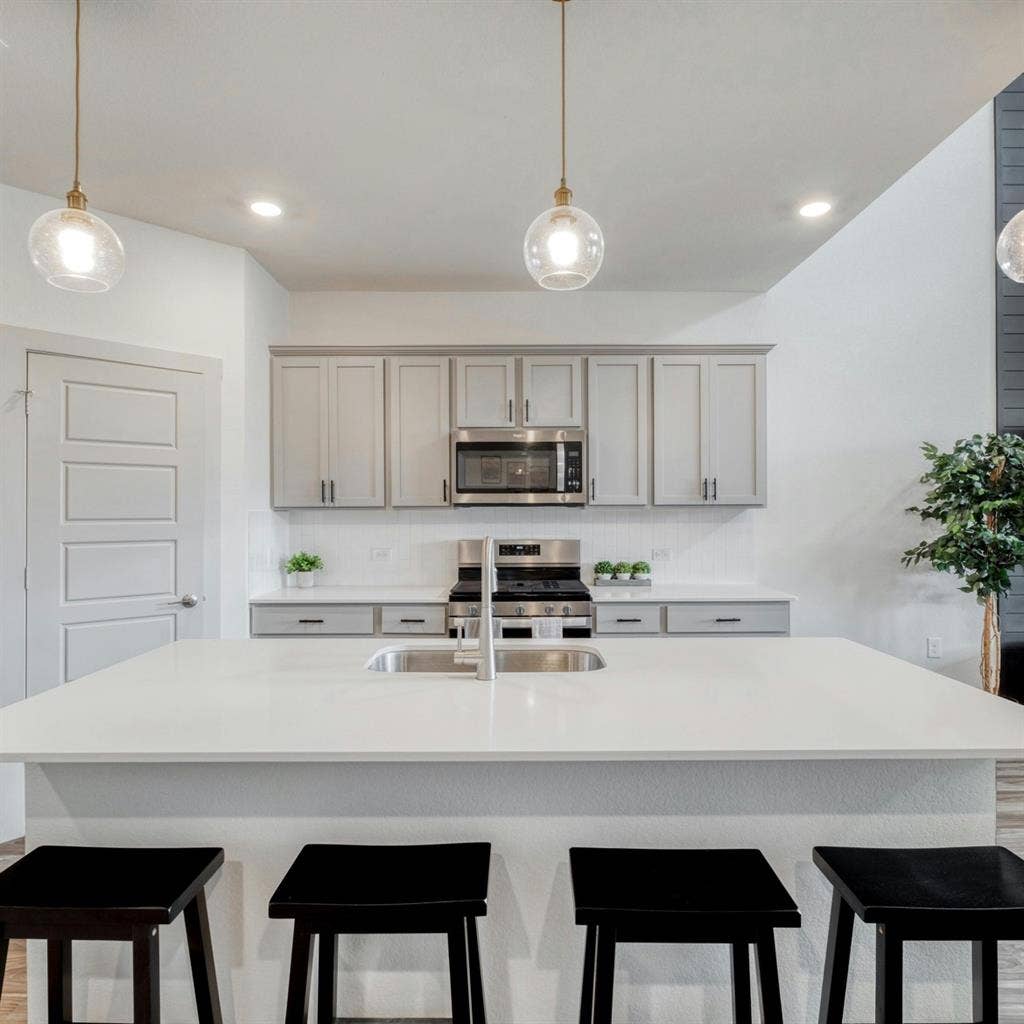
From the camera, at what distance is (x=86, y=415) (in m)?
2.86

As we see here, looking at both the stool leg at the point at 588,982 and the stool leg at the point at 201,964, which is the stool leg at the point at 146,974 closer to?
the stool leg at the point at 201,964

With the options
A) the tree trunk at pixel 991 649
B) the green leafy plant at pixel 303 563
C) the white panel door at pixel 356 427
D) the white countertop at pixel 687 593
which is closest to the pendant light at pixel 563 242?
the white countertop at pixel 687 593

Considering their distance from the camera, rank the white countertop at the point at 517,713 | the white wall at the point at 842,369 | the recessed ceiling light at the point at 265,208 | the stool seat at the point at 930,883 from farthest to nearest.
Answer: the white wall at the point at 842,369 → the recessed ceiling light at the point at 265,208 → the white countertop at the point at 517,713 → the stool seat at the point at 930,883

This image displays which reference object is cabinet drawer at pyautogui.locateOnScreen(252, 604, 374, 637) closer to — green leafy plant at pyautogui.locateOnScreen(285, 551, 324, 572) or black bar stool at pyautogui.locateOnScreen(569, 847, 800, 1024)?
green leafy plant at pyautogui.locateOnScreen(285, 551, 324, 572)

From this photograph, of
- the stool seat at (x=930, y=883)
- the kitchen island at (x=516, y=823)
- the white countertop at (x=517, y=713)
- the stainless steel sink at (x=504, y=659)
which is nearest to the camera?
the stool seat at (x=930, y=883)

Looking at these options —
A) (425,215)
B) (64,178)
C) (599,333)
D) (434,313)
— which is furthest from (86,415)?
(599,333)

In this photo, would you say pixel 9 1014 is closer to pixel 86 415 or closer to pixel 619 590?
pixel 86 415

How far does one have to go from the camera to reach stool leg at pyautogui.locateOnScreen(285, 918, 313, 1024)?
123cm

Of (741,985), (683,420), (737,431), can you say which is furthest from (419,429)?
(741,985)

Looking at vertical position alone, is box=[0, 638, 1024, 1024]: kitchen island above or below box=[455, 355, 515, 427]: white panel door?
below

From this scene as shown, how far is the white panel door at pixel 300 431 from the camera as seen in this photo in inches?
147

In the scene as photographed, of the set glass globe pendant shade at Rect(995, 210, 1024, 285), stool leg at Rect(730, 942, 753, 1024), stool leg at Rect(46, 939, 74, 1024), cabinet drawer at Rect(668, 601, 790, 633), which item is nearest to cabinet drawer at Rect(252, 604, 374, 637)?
cabinet drawer at Rect(668, 601, 790, 633)

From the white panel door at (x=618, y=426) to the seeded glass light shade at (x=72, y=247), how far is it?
2557 mm

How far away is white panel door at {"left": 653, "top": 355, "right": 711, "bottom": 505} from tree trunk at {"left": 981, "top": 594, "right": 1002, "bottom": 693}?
1.68m
